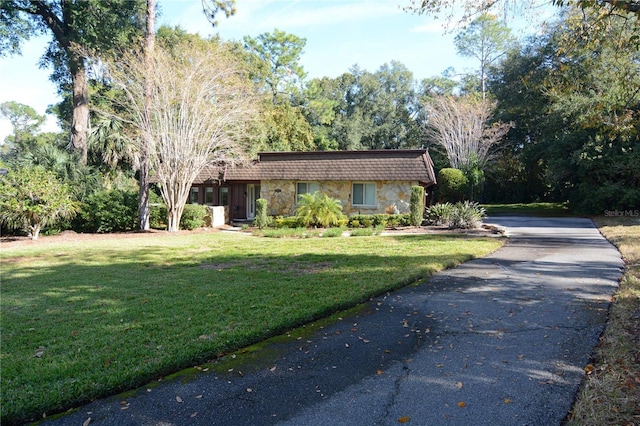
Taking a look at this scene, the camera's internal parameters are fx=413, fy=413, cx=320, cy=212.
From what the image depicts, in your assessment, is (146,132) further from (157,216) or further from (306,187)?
(306,187)

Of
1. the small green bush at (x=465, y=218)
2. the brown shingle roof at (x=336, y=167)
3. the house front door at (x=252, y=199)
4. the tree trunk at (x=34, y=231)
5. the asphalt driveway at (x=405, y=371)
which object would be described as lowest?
the asphalt driveway at (x=405, y=371)

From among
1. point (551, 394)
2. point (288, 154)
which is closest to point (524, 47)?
point (288, 154)

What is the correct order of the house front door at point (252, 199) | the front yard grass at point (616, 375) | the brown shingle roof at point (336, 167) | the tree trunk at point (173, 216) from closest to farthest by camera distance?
the front yard grass at point (616, 375)
the tree trunk at point (173, 216)
the brown shingle roof at point (336, 167)
the house front door at point (252, 199)

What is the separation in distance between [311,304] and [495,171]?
33.5 metres

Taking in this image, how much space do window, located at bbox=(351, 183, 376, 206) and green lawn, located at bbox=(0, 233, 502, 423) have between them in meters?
8.75

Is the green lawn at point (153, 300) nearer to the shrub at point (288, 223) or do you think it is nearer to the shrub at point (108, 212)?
the shrub at point (108, 212)

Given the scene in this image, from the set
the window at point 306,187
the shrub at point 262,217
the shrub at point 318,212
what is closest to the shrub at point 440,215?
the shrub at point 318,212

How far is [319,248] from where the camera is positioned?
39.3 feet

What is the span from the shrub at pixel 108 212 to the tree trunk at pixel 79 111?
3.29 metres

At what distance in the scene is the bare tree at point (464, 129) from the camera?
100 feet

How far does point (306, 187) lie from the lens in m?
21.9

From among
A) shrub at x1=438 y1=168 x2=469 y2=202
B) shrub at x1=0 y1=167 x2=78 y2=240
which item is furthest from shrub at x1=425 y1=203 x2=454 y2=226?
shrub at x1=0 y1=167 x2=78 y2=240

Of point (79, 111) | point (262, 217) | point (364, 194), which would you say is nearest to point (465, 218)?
point (364, 194)

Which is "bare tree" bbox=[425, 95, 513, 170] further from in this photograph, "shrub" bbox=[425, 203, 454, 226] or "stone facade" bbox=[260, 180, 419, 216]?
"shrub" bbox=[425, 203, 454, 226]
